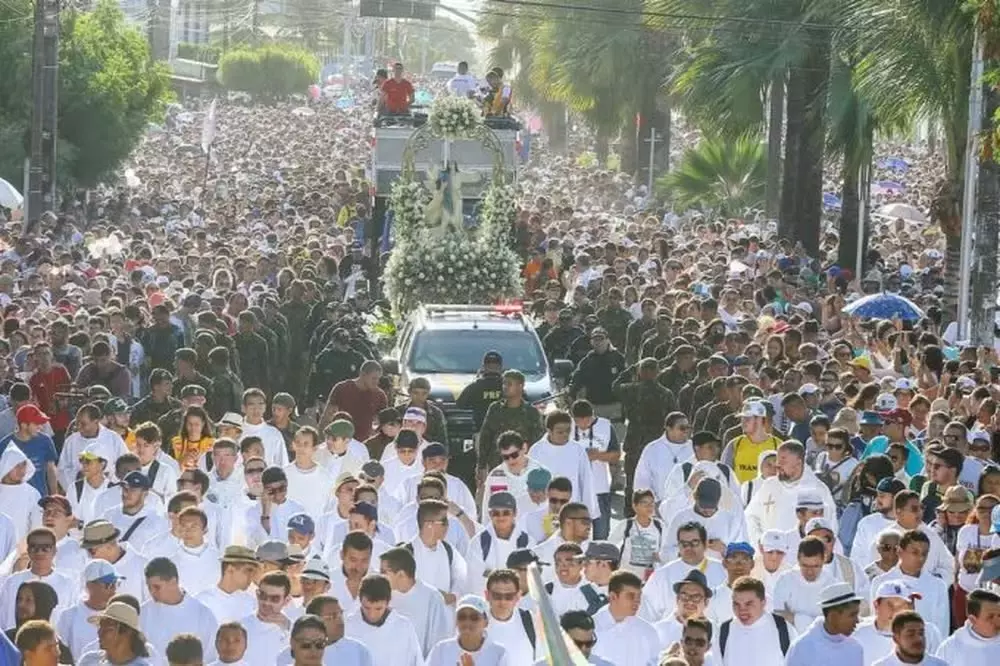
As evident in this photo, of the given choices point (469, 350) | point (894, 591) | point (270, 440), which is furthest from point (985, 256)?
point (894, 591)

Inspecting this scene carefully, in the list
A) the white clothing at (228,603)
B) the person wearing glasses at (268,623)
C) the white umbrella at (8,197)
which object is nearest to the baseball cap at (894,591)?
the person wearing glasses at (268,623)

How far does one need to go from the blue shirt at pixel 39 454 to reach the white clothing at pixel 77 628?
14.6 ft

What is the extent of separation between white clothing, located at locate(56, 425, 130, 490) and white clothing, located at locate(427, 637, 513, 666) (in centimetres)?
533

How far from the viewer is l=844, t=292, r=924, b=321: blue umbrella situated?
2359 cm

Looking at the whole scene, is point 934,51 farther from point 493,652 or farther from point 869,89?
point 493,652

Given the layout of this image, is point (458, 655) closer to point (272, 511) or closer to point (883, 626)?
point (883, 626)

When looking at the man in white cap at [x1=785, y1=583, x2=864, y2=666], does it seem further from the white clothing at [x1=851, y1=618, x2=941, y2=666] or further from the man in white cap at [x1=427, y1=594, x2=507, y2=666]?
the man in white cap at [x1=427, y1=594, x2=507, y2=666]

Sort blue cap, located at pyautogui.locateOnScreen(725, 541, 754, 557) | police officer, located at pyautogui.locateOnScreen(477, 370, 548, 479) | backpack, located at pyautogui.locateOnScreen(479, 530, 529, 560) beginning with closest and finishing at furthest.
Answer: blue cap, located at pyautogui.locateOnScreen(725, 541, 754, 557), backpack, located at pyautogui.locateOnScreen(479, 530, 529, 560), police officer, located at pyautogui.locateOnScreen(477, 370, 548, 479)

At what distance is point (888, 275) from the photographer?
3228cm

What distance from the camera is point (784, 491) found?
14.5 metres

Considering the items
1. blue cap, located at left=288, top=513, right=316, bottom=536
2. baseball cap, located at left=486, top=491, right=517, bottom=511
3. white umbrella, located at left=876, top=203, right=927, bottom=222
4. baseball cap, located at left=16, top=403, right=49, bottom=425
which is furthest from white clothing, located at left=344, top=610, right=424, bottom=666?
white umbrella, located at left=876, top=203, right=927, bottom=222

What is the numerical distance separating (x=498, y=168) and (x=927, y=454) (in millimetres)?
17229

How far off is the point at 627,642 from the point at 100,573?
242 centimetres

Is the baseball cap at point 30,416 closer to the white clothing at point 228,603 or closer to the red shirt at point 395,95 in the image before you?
the white clothing at point 228,603
